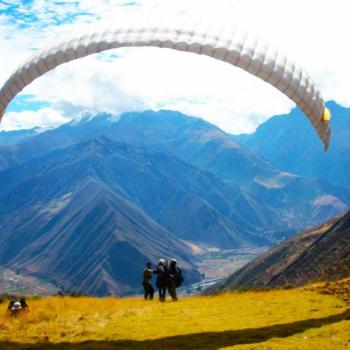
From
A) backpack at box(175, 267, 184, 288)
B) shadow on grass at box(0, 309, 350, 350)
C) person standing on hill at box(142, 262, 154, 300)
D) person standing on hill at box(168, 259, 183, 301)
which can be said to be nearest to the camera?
shadow on grass at box(0, 309, 350, 350)

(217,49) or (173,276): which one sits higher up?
(217,49)

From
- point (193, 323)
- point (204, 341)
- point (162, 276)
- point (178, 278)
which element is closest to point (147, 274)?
point (162, 276)

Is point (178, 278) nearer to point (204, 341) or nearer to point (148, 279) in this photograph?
point (148, 279)

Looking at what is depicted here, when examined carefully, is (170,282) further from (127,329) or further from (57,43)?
(57,43)

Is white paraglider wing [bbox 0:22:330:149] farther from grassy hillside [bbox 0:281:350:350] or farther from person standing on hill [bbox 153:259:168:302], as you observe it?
person standing on hill [bbox 153:259:168:302]

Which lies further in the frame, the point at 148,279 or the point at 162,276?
the point at 148,279

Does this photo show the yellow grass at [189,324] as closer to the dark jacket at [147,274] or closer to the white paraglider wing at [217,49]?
the dark jacket at [147,274]

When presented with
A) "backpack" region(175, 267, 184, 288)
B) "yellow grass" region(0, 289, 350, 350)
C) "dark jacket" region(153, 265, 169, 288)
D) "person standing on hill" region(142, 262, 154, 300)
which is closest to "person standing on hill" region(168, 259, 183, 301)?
"backpack" region(175, 267, 184, 288)

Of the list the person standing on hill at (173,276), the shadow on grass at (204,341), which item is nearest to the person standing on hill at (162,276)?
the person standing on hill at (173,276)
